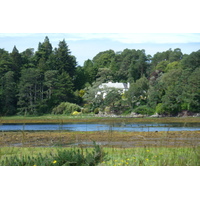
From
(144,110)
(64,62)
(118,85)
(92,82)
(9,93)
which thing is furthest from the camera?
(144,110)

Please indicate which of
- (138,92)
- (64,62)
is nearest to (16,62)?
(64,62)

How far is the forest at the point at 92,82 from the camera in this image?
2442 cm

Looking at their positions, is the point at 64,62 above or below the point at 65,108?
above

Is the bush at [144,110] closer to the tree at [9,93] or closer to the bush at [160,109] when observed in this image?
the bush at [160,109]

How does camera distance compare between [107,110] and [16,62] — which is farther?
[107,110]

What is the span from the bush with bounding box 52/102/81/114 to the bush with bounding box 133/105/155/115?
748 cm

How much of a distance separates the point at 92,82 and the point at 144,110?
8.78 m

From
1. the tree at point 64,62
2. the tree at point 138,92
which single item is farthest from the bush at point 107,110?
the tree at point 64,62

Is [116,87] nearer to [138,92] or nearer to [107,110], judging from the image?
[138,92]

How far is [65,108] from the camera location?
33.7m

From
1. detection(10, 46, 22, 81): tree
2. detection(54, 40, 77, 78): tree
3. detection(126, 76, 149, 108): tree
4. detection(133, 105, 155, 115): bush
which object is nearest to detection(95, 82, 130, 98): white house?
detection(126, 76, 149, 108): tree

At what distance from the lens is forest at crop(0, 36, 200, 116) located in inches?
961

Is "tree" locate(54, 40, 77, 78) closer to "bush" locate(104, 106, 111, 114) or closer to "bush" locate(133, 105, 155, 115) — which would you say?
"bush" locate(104, 106, 111, 114)

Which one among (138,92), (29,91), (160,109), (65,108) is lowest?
(160,109)
